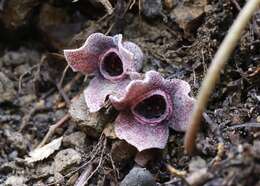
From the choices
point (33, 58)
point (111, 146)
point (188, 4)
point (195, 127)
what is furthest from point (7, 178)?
point (188, 4)

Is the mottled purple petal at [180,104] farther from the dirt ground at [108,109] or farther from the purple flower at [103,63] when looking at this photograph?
the purple flower at [103,63]

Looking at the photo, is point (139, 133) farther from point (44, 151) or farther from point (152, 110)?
point (44, 151)

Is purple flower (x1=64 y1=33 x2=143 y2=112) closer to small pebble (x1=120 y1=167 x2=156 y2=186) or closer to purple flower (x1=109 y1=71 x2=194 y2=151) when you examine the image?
purple flower (x1=109 y1=71 x2=194 y2=151)

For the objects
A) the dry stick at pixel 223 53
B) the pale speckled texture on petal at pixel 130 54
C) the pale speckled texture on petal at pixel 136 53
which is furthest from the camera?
the pale speckled texture on petal at pixel 136 53

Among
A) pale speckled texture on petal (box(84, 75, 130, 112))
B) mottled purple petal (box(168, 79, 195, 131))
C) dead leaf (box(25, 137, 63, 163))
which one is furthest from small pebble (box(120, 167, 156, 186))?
dead leaf (box(25, 137, 63, 163))

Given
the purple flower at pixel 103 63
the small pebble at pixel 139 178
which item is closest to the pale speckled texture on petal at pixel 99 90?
the purple flower at pixel 103 63

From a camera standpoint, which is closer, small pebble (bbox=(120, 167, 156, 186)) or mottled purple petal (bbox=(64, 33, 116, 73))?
small pebble (bbox=(120, 167, 156, 186))

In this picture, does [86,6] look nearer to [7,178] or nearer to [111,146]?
[111,146]
